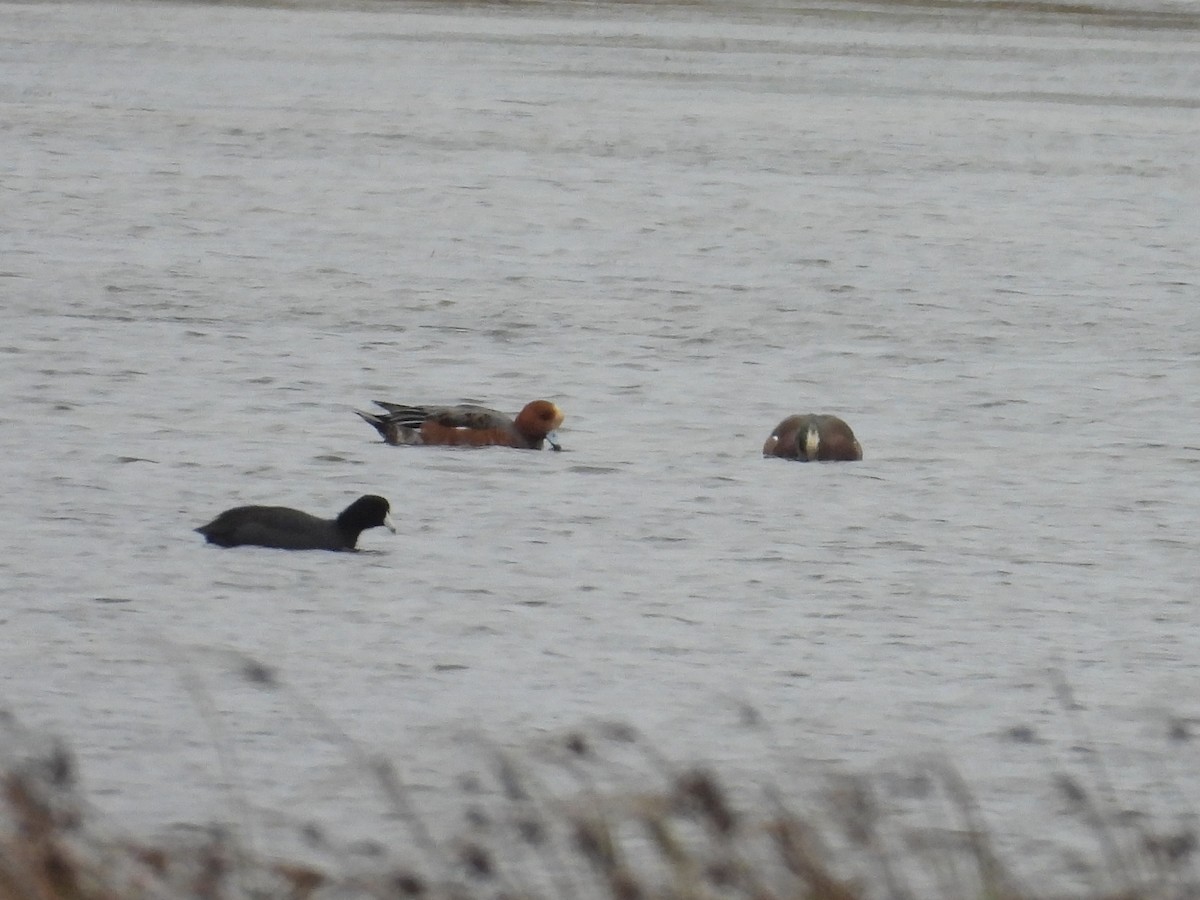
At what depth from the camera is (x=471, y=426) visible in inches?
354

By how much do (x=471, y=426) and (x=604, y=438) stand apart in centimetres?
55

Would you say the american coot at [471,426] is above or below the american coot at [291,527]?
above

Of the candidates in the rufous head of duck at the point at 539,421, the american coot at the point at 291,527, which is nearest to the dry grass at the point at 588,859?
the american coot at the point at 291,527

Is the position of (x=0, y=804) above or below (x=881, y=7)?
below

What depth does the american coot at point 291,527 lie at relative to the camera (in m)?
7.21

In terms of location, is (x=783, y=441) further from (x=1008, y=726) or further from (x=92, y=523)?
(x=1008, y=726)

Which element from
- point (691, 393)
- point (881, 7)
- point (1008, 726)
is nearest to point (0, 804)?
point (1008, 726)

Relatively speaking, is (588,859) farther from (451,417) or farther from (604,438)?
(604,438)

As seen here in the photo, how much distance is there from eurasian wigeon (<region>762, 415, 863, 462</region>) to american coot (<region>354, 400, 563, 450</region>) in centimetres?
83

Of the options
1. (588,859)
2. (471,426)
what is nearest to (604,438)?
(471,426)

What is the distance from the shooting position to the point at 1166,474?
342 inches

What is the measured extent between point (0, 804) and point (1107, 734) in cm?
251

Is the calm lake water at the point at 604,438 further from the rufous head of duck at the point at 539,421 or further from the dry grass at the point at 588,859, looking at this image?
the dry grass at the point at 588,859

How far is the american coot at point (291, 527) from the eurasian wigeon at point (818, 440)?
6.09ft
